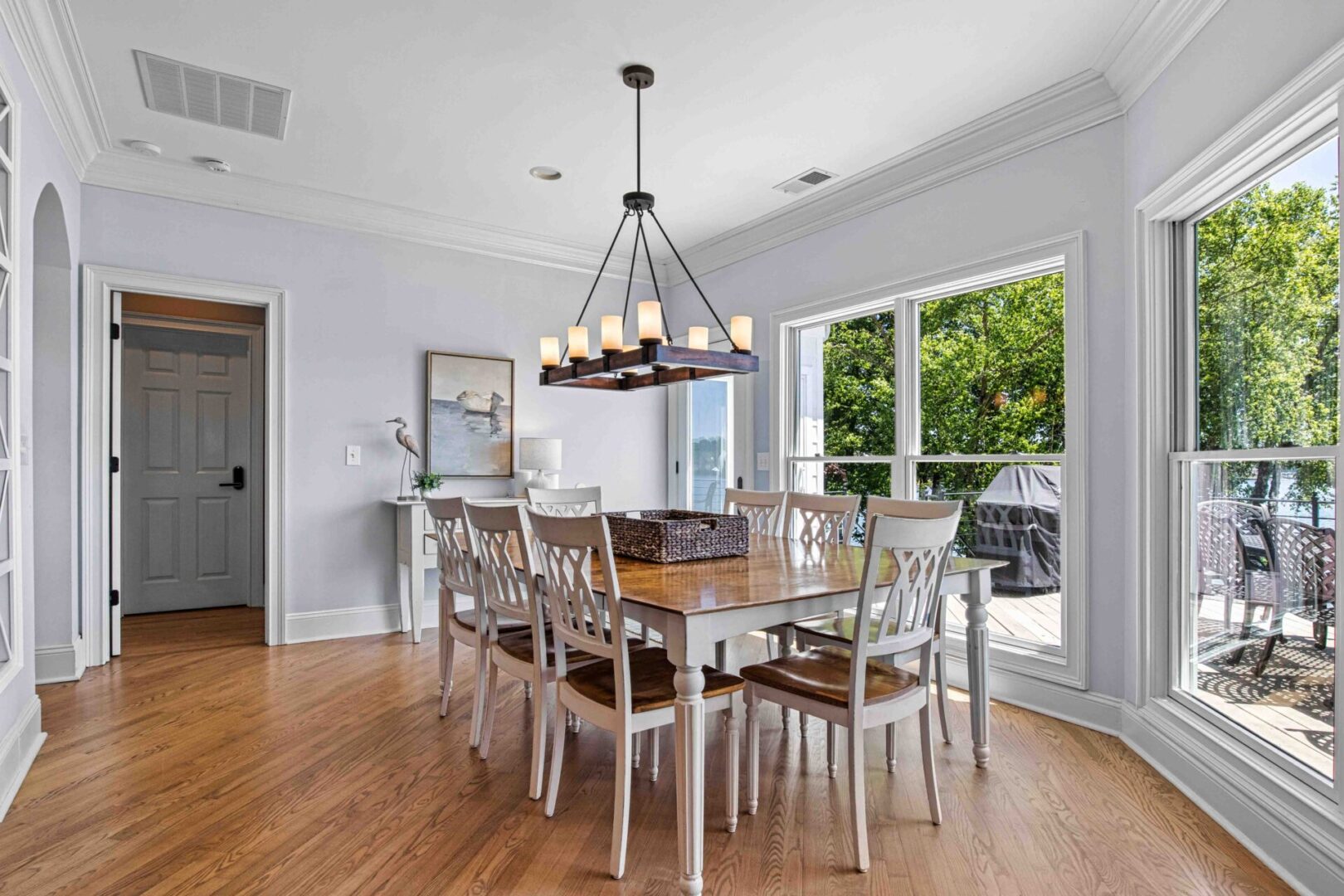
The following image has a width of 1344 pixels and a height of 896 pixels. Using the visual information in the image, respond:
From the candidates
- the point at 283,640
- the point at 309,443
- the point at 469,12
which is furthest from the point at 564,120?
the point at 283,640

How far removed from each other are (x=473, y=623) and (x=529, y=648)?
47 cm

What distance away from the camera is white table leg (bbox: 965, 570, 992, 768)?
8.44 feet

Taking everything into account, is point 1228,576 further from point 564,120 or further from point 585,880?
point 564,120

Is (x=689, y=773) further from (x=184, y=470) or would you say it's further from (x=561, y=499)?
(x=184, y=470)

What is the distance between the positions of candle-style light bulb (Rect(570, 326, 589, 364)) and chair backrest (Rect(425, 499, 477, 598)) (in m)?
0.73

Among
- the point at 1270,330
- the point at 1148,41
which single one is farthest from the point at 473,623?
the point at 1148,41

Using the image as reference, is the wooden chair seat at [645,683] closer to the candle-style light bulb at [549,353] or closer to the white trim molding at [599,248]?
the candle-style light bulb at [549,353]

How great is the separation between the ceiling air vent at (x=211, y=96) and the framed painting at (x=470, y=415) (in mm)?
1661

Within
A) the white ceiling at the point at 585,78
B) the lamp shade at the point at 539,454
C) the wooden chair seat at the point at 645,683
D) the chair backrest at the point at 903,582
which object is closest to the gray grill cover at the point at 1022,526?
the chair backrest at the point at 903,582

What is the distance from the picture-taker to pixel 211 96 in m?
3.16

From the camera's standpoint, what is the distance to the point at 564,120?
3.36 meters

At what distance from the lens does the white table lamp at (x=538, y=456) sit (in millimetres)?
4812

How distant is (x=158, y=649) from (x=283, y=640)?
0.67m

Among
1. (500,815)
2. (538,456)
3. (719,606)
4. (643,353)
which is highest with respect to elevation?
(643,353)
